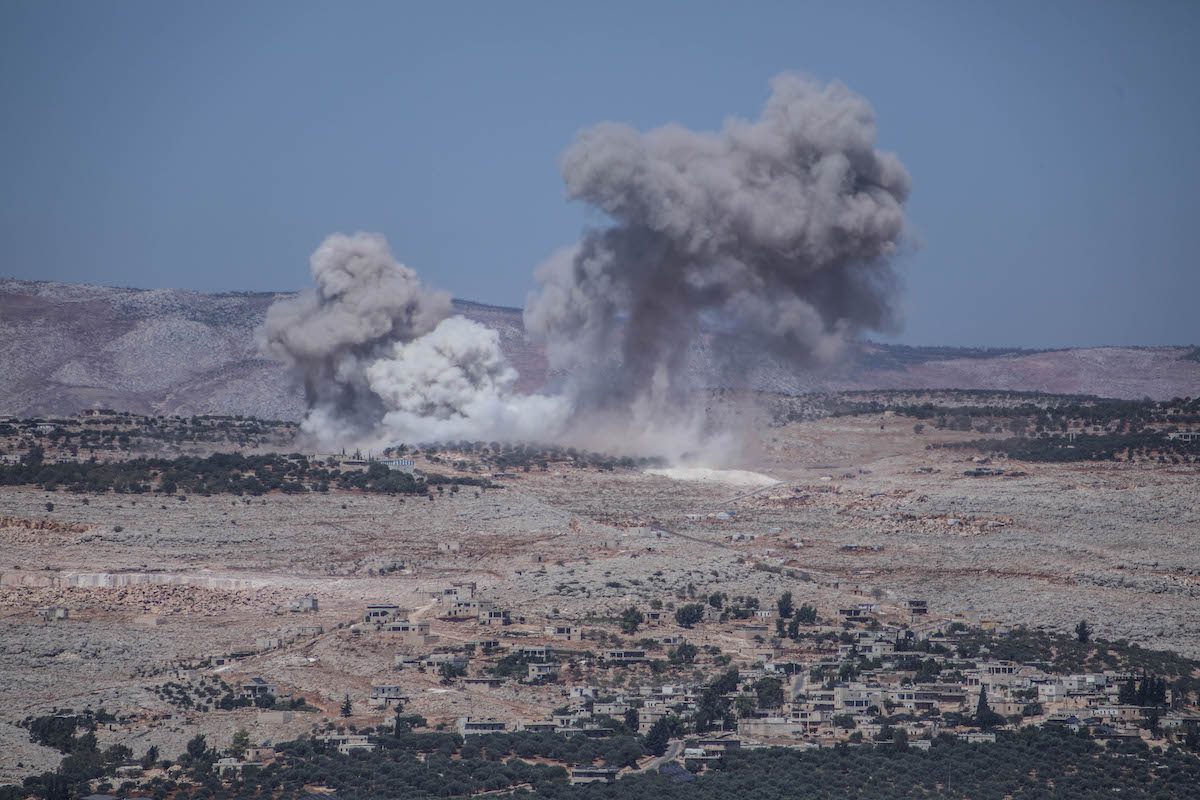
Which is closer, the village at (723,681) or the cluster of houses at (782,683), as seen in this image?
the village at (723,681)

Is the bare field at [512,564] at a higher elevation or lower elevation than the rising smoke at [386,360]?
lower

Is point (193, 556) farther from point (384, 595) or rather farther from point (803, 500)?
point (803, 500)

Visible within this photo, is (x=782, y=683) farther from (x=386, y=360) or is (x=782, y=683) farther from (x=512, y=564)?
(x=386, y=360)

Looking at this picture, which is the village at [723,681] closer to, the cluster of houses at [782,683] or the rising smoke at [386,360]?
the cluster of houses at [782,683]

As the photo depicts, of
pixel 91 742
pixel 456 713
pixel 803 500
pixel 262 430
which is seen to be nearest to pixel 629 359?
pixel 803 500

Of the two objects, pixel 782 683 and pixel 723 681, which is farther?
pixel 782 683

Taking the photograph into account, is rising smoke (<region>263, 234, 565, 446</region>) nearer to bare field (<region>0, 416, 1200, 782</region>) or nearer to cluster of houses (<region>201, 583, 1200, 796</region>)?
bare field (<region>0, 416, 1200, 782</region>)

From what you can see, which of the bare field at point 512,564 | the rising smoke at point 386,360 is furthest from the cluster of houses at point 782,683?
the rising smoke at point 386,360

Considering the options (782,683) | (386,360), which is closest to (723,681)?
(782,683)
